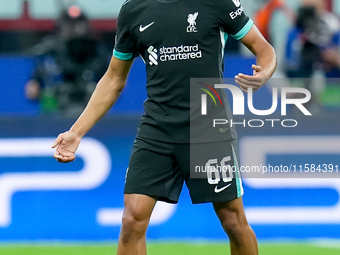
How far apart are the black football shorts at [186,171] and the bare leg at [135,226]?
66 mm

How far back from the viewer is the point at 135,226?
3.47 m

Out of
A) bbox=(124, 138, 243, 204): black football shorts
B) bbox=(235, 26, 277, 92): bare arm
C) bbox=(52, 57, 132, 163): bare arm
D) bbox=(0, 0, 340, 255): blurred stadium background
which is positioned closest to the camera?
bbox=(235, 26, 277, 92): bare arm

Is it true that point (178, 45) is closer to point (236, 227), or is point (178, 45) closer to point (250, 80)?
point (250, 80)

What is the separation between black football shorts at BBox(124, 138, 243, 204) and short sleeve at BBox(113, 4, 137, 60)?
55cm

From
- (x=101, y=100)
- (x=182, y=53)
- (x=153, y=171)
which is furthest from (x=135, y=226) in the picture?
(x=182, y=53)

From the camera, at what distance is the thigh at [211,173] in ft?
11.6

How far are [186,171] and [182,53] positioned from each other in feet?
2.27

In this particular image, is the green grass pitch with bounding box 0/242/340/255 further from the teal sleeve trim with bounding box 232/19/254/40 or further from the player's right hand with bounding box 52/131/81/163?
the teal sleeve trim with bounding box 232/19/254/40

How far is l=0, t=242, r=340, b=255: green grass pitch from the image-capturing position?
5.40 m

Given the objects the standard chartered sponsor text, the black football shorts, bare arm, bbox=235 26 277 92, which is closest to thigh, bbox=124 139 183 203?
the black football shorts

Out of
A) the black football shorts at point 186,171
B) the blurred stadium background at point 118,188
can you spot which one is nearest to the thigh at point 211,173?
the black football shorts at point 186,171

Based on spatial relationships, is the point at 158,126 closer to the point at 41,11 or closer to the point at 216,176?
the point at 216,176

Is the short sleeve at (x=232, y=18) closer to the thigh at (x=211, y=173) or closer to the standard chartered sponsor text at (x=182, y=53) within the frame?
the standard chartered sponsor text at (x=182, y=53)

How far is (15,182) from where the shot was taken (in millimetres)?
5980
